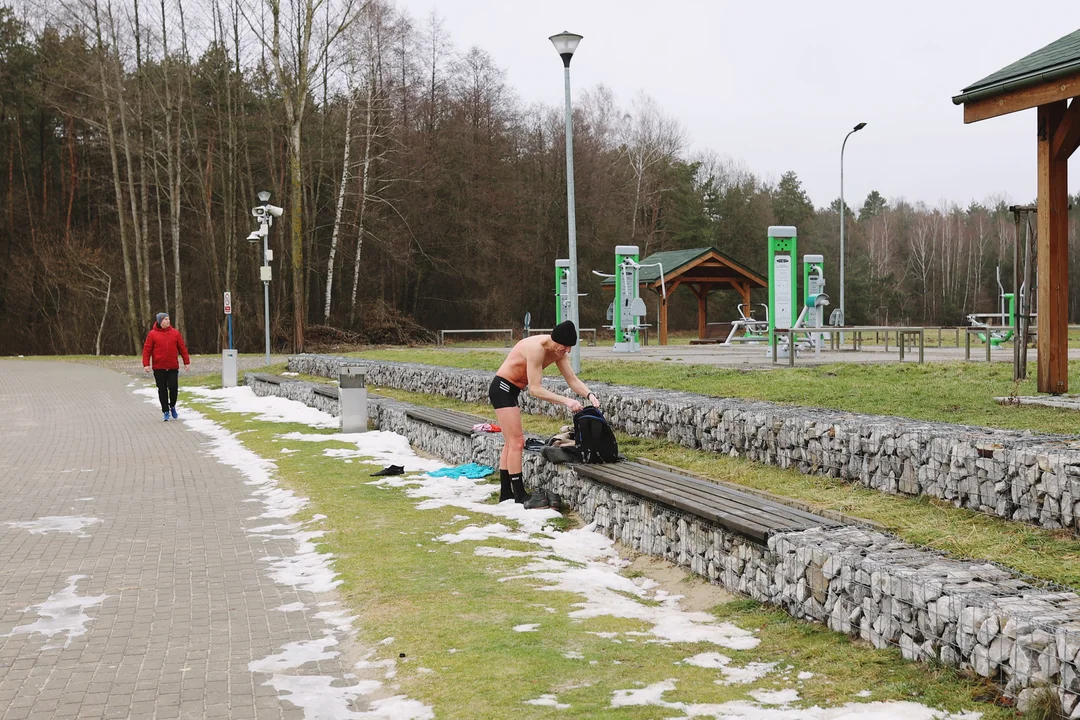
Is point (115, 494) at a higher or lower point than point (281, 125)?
lower

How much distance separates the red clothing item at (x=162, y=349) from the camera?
1719 cm

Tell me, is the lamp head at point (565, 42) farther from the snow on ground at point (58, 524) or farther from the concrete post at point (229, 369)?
the concrete post at point (229, 369)

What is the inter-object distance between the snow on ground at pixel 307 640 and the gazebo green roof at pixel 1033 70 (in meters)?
7.59

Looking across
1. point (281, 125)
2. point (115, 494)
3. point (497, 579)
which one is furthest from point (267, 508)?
point (281, 125)

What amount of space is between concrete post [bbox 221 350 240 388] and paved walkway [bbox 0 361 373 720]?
10.7m

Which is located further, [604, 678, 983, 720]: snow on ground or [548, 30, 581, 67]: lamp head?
[548, 30, 581, 67]: lamp head

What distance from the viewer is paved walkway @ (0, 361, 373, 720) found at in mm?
4368

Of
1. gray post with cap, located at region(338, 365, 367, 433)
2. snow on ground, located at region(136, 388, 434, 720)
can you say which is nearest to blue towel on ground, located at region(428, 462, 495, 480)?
snow on ground, located at region(136, 388, 434, 720)

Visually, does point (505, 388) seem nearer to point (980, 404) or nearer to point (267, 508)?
point (267, 508)

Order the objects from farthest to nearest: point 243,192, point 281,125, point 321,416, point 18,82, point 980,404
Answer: point 18,82 → point 243,192 → point 281,125 → point 321,416 → point 980,404

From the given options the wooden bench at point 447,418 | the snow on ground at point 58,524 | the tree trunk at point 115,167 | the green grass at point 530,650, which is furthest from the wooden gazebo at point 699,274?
the green grass at point 530,650

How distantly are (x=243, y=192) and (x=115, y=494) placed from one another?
34.4 m

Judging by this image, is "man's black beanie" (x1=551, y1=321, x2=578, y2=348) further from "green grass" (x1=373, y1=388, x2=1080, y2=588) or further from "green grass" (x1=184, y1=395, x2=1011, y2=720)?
"green grass" (x1=184, y1=395, x2=1011, y2=720)

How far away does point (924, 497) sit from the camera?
21.1 feet
